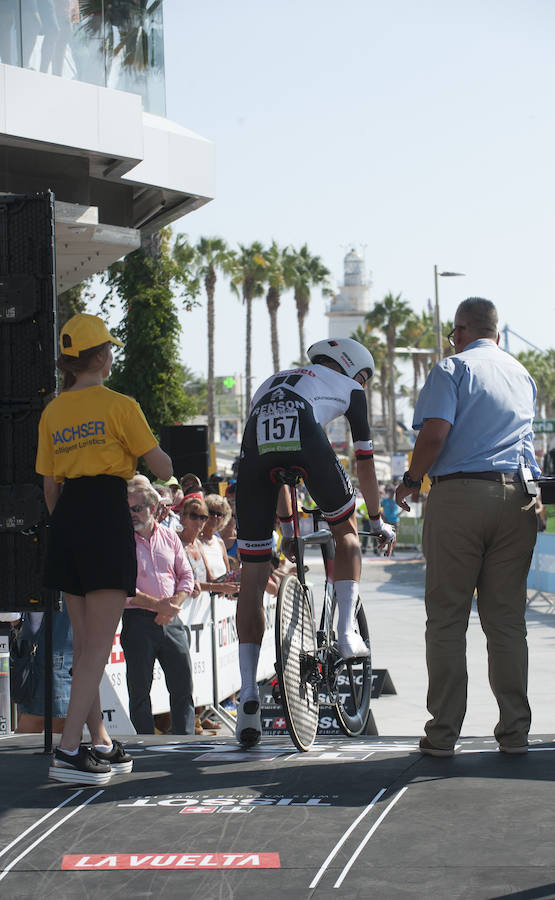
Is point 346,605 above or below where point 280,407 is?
below

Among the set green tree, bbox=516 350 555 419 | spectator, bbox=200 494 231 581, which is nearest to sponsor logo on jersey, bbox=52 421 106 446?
spectator, bbox=200 494 231 581

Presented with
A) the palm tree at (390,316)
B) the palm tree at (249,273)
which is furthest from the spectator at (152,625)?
the palm tree at (390,316)

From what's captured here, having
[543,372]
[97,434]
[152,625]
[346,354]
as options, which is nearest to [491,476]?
[346,354]

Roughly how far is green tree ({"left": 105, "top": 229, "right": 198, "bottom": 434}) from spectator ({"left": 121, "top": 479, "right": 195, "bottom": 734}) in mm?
15961

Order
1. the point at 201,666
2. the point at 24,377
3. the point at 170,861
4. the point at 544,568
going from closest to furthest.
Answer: the point at 170,861
the point at 24,377
the point at 201,666
the point at 544,568

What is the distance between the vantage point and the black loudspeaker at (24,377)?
550 centimetres

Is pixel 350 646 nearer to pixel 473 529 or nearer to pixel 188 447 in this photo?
pixel 473 529

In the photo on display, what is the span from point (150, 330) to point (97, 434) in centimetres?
1966

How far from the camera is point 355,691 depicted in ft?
20.7

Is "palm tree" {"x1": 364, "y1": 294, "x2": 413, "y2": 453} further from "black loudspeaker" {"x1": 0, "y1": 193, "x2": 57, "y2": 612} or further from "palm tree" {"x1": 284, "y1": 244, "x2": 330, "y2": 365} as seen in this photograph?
"black loudspeaker" {"x1": 0, "y1": 193, "x2": 57, "y2": 612}

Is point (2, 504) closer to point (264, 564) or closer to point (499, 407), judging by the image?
point (264, 564)

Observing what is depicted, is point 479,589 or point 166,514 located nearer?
point 479,589

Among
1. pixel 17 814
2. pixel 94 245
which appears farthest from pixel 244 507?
pixel 94 245

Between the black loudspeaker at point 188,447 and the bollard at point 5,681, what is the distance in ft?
42.8
